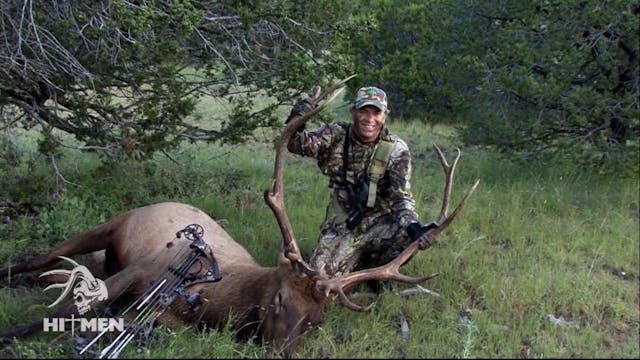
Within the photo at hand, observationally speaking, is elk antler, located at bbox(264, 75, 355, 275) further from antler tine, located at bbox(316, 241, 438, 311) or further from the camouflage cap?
the camouflage cap

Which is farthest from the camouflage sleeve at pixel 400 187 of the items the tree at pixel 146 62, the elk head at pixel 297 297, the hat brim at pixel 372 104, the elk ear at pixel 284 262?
the tree at pixel 146 62

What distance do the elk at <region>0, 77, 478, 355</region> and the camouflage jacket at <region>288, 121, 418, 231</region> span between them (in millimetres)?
544

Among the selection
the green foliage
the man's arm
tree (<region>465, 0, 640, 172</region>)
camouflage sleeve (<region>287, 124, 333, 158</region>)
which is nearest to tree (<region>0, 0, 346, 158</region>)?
the green foliage

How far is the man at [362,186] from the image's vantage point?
5.61 m

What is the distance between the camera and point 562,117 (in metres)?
8.02

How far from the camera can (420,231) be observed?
504cm

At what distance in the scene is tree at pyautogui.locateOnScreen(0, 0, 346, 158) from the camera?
239 inches

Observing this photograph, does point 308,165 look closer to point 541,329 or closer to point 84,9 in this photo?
point 84,9

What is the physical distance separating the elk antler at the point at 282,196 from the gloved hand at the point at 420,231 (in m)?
0.84

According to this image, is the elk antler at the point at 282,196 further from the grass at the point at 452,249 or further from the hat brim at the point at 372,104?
the grass at the point at 452,249

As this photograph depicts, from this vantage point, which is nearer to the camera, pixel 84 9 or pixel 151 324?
pixel 151 324

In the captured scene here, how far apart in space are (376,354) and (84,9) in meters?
3.65

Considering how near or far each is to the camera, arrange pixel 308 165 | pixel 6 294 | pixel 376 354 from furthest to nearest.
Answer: pixel 308 165
pixel 6 294
pixel 376 354

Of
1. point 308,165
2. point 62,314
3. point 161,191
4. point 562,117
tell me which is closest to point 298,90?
point 161,191
